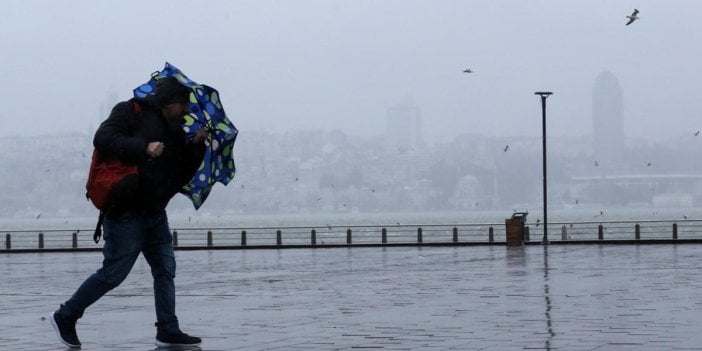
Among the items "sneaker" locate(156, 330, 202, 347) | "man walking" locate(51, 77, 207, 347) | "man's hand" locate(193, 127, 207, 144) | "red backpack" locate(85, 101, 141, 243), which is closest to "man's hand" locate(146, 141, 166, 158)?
"man walking" locate(51, 77, 207, 347)

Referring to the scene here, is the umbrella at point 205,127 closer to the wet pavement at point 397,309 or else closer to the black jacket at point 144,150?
the black jacket at point 144,150

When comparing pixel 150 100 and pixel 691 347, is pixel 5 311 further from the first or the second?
pixel 691 347

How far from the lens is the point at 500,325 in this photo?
1034 cm

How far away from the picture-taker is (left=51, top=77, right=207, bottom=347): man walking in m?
8.48

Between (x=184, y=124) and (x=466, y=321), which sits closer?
(x=184, y=124)

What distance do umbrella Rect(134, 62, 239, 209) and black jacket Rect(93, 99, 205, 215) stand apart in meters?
0.11

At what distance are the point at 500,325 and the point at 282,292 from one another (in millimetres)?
5931

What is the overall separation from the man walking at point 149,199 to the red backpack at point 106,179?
0.16 ft

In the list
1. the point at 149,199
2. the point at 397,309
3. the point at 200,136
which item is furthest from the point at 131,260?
the point at 397,309

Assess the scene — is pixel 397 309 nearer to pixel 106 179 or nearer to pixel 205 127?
pixel 205 127

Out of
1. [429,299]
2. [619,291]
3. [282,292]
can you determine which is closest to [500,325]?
[429,299]

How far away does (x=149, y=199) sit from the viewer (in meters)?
8.52

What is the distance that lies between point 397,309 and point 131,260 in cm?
439

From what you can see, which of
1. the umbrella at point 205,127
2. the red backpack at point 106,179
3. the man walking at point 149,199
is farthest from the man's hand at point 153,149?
the umbrella at point 205,127
